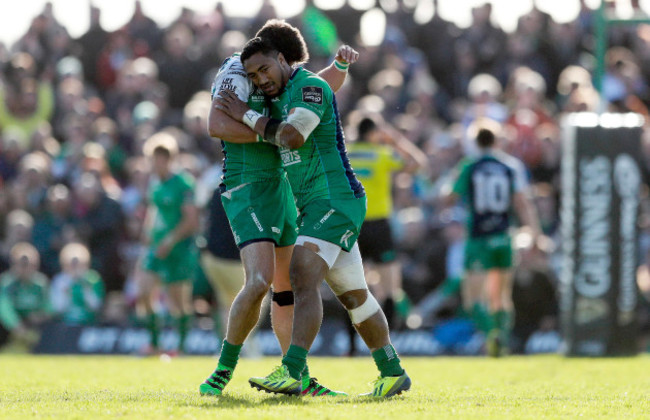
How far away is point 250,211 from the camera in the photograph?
8023 millimetres

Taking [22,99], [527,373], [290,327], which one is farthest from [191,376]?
[22,99]

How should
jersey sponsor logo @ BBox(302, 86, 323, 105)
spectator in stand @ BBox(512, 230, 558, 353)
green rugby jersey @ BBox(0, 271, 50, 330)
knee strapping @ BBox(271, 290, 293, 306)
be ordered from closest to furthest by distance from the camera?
1. jersey sponsor logo @ BBox(302, 86, 323, 105)
2. knee strapping @ BBox(271, 290, 293, 306)
3. spectator in stand @ BBox(512, 230, 558, 353)
4. green rugby jersey @ BBox(0, 271, 50, 330)

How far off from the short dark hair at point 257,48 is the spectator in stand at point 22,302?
9256mm

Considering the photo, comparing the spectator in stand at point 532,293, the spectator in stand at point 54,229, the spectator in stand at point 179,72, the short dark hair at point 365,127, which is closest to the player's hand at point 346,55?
the short dark hair at point 365,127

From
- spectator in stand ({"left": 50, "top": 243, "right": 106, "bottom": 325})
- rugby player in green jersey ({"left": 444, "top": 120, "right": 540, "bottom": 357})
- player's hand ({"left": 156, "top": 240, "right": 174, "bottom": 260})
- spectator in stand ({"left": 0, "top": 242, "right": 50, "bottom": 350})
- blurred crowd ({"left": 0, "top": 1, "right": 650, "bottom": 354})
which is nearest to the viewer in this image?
rugby player in green jersey ({"left": 444, "top": 120, "right": 540, "bottom": 357})

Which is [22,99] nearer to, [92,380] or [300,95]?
[92,380]

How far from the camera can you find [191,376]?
10641 millimetres

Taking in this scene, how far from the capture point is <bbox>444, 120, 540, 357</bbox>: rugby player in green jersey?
48.4ft

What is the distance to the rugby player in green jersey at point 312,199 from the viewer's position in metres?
7.73

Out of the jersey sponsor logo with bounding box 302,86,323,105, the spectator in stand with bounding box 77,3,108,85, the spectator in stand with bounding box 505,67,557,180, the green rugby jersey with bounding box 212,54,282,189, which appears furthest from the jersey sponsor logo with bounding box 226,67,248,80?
the spectator in stand with bounding box 77,3,108,85

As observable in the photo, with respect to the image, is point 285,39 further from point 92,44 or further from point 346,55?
point 92,44

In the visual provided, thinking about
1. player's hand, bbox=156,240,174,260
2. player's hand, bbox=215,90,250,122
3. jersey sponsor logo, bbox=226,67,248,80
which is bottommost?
player's hand, bbox=156,240,174,260

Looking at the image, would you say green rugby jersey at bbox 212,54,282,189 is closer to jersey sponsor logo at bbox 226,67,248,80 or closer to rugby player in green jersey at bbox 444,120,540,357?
jersey sponsor logo at bbox 226,67,248,80

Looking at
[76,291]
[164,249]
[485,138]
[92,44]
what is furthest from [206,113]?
[485,138]
